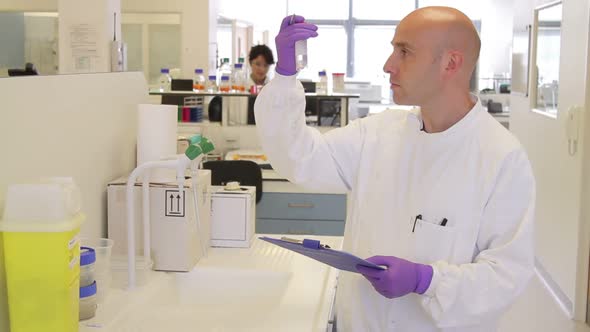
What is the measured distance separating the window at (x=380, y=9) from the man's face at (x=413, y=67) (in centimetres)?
988

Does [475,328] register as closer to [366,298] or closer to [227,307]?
[366,298]

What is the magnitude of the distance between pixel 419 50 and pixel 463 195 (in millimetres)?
371

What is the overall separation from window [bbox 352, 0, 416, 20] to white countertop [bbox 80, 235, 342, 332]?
9409mm

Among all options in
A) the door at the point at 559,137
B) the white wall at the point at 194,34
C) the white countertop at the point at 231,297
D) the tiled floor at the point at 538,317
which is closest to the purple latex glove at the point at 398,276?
the white countertop at the point at 231,297

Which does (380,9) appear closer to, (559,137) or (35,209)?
(559,137)

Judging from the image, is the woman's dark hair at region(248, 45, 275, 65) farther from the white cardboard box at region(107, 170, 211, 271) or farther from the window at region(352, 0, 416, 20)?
the window at region(352, 0, 416, 20)

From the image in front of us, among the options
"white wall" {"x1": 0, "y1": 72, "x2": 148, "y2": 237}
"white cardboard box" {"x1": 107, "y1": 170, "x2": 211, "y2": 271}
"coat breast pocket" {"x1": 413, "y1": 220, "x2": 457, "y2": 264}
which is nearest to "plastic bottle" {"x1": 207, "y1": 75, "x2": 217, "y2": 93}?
"white wall" {"x1": 0, "y1": 72, "x2": 148, "y2": 237}

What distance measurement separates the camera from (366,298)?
73.2 inches

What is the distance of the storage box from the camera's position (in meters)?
2.47

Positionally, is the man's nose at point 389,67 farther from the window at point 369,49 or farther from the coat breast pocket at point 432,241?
the window at point 369,49

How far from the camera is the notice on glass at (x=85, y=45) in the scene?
13.5 feet

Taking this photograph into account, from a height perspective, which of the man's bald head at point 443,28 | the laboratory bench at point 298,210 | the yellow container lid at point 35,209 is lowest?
the laboratory bench at point 298,210

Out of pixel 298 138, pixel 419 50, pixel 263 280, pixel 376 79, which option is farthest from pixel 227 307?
pixel 376 79

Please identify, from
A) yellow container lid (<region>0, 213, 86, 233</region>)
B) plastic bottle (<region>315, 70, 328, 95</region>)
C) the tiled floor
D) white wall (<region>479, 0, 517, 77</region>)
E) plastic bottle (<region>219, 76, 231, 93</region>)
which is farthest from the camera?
white wall (<region>479, 0, 517, 77</region>)
